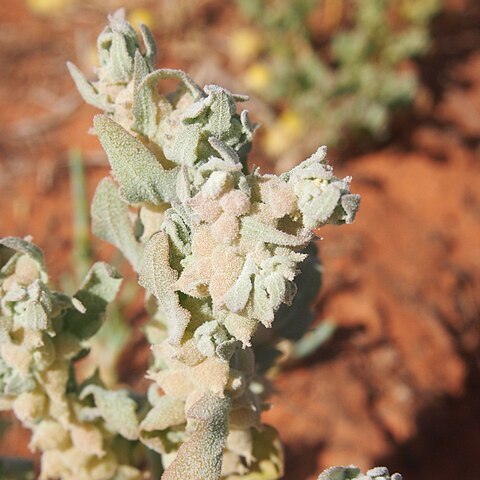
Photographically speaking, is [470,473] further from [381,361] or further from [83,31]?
[83,31]

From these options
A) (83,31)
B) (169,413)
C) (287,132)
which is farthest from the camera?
(83,31)

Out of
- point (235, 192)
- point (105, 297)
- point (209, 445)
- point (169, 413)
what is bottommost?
point (209, 445)

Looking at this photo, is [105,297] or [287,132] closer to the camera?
[105,297]

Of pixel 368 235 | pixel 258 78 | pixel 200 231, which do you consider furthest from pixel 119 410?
pixel 258 78

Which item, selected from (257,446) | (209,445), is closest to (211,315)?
(209,445)

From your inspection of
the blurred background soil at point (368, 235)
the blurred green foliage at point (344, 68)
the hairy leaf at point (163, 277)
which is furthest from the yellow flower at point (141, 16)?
the hairy leaf at point (163, 277)

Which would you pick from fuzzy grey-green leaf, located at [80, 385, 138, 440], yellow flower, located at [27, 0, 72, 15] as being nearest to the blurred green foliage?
yellow flower, located at [27, 0, 72, 15]

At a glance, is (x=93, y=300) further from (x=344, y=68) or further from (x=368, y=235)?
(x=344, y=68)
